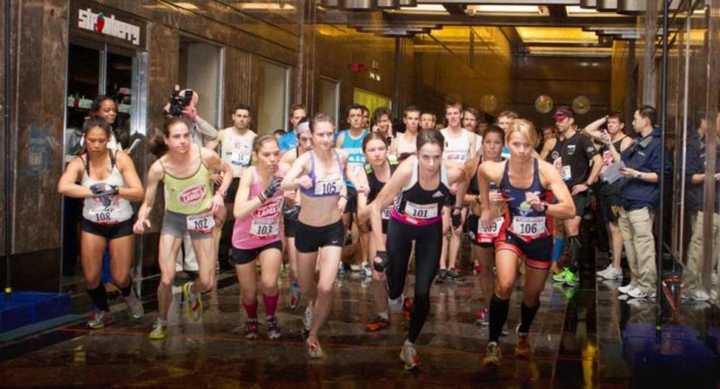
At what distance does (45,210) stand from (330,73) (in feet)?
39.0

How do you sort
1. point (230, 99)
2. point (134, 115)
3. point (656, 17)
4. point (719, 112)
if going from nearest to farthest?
1. point (719, 112)
2. point (134, 115)
3. point (230, 99)
4. point (656, 17)

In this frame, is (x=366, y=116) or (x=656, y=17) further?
(x=656, y=17)

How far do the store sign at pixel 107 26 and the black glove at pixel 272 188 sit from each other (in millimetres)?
4488

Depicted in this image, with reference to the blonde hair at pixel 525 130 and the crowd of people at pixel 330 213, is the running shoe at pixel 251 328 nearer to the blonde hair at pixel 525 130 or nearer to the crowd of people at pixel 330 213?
the crowd of people at pixel 330 213

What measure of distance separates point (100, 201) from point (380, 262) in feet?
9.45

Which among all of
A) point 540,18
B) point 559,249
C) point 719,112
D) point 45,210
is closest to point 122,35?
point 45,210

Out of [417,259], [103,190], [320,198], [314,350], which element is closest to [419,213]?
[417,259]

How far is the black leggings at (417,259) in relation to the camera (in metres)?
7.73

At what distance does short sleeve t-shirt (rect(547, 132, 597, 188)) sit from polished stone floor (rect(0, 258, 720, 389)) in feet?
7.91

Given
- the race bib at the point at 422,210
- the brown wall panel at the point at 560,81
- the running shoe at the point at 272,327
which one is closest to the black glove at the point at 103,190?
the running shoe at the point at 272,327

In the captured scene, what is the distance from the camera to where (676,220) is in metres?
13.8

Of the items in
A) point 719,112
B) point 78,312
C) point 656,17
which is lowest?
point 78,312

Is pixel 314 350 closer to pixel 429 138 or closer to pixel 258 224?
pixel 258 224

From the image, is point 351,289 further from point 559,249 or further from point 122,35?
point 122,35
